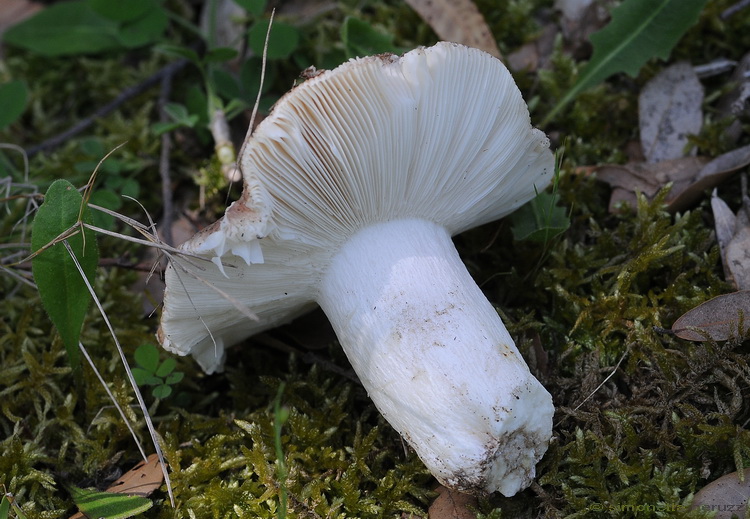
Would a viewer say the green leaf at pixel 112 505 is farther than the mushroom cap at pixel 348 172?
Yes

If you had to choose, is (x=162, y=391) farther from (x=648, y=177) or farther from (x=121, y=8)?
(x=648, y=177)

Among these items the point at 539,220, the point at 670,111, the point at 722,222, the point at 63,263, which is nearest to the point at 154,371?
the point at 63,263

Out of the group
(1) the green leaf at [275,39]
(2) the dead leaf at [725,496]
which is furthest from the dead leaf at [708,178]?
(1) the green leaf at [275,39]

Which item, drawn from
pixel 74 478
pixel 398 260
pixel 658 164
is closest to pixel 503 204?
pixel 398 260

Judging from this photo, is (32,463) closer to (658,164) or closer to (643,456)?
(643,456)

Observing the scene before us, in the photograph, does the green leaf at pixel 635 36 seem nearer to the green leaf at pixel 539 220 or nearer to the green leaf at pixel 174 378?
the green leaf at pixel 539 220

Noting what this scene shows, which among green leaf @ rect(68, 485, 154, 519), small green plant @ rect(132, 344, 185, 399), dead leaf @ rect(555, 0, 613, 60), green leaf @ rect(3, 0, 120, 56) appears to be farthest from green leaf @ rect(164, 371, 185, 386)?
dead leaf @ rect(555, 0, 613, 60)

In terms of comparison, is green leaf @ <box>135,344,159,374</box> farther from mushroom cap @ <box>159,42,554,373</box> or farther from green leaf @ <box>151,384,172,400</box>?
mushroom cap @ <box>159,42,554,373</box>
